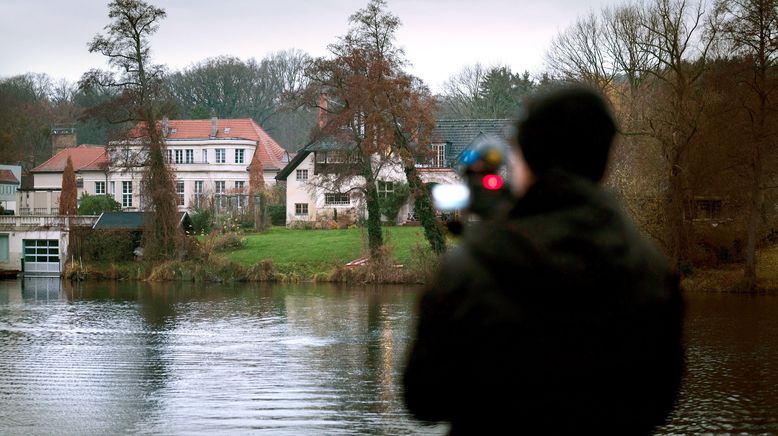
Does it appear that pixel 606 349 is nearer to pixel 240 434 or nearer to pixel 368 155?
pixel 240 434

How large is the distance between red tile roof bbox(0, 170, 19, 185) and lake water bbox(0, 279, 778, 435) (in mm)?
41074

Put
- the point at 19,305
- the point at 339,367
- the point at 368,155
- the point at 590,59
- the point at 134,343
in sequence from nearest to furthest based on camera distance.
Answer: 1. the point at 339,367
2. the point at 134,343
3. the point at 19,305
4. the point at 368,155
5. the point at 590,59

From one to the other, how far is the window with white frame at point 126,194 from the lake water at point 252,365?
37.6 meters

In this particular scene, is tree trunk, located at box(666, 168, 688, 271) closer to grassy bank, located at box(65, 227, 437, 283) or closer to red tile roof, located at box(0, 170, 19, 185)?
grassy bank, located at box(65, 227, 437, 283)

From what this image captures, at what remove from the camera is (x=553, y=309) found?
2582 millimetres

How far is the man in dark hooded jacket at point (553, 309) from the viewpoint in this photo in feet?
8.34

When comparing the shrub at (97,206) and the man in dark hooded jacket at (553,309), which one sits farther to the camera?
the shrub at (97,206)

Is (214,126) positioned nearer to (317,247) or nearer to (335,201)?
(335,201)

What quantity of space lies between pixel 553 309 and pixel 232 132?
2814 inches

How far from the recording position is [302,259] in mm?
44531

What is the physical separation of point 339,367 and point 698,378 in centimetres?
662

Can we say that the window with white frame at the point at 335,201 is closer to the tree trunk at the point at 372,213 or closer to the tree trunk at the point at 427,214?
the tree trunk at the point at 372,213

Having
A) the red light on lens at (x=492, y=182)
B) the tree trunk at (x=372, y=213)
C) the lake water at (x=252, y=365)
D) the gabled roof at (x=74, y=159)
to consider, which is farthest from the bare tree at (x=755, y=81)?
the gabled roof at (x=74, y=159)

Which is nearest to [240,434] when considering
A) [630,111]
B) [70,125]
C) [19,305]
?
[19,305]
